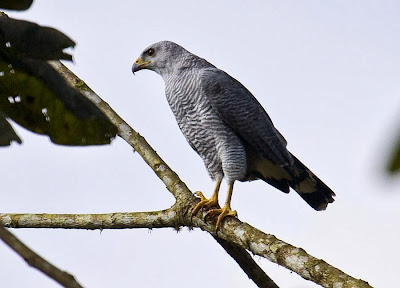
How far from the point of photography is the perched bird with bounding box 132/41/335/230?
19.2ft

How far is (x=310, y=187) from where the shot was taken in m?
6.04

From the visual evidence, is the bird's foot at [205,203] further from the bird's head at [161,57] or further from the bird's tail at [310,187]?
the bird's head at [161,57]

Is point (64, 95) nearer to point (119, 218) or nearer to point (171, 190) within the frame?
point (119, 218)

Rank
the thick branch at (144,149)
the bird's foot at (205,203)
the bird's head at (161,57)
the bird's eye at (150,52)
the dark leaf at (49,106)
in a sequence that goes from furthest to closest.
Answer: the bird's eye at (150,52) → the bird's head at (161,57) → the thick branch at (144,149) → the bird's foot at (205,203) → the dark leaf at (49,106)

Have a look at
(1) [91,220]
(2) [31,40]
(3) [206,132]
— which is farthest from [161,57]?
(2) [31,40]

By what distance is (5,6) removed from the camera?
1.76m

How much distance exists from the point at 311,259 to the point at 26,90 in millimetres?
2182

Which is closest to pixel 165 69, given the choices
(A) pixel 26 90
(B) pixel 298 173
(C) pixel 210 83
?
(C) pixel 210 83

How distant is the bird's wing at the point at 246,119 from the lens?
5.89 metres

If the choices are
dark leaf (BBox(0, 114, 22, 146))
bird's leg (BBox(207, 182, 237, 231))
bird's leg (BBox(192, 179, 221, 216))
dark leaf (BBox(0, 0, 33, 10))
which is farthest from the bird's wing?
dark leaf (BBox(0, 0, 33, 10))

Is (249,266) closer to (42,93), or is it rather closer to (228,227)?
(228,227)

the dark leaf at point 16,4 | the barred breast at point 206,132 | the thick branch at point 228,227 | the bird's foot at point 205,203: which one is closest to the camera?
the dark leaf at point 16,4

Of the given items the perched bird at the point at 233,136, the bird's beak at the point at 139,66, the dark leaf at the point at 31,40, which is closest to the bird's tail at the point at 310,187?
the perched bird at the point at 233,136

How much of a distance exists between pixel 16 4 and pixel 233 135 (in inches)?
166
